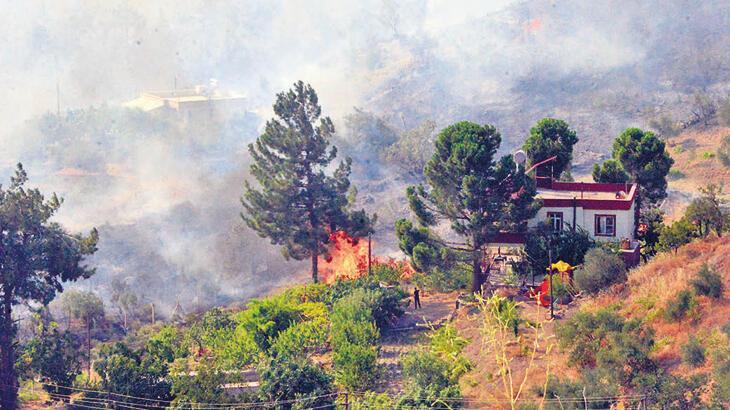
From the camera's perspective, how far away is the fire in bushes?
36344 mm

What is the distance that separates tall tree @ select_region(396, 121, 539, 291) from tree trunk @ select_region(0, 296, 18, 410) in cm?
1142

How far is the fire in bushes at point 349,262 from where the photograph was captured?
3634 cm

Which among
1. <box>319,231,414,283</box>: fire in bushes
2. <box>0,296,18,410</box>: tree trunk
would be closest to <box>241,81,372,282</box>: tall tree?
<box>319,231,414,283</box>: fire in bushes

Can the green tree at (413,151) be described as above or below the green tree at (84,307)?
above

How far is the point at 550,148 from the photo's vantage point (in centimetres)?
3622

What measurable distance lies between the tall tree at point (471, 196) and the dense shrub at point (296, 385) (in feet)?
25.5

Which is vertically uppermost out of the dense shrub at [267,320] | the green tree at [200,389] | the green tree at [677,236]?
the green tree at [677,236]

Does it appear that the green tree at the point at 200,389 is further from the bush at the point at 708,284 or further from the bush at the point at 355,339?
the bush at the point at 708,284

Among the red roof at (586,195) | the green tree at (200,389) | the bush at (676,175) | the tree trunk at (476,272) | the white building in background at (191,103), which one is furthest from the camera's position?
the white building in background at (191,103)

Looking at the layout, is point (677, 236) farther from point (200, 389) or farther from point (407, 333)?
point (200, 389)

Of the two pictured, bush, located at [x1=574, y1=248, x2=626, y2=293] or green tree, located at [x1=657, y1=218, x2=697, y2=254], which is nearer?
bush, located at [x1=574, y1=248, x2=626, y2=293]

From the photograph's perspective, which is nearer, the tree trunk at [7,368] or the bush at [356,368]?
the bush at [356,368]

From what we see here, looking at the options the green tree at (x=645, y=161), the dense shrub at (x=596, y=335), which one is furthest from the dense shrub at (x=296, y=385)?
the green tree at (x=645, y=161)

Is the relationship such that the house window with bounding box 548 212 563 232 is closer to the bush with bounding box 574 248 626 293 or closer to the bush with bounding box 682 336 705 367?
the bush with bounding box 574 248 626 293
